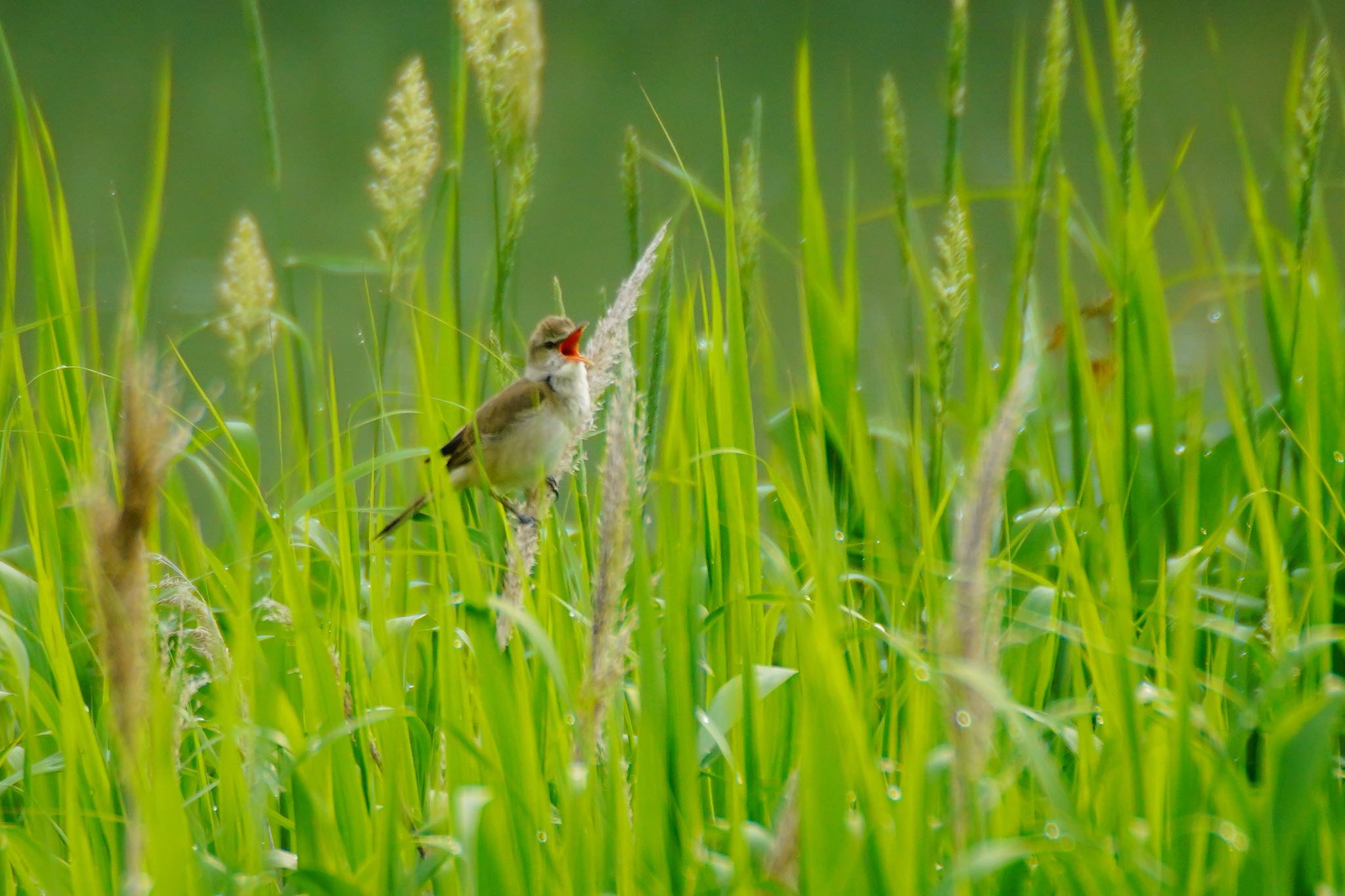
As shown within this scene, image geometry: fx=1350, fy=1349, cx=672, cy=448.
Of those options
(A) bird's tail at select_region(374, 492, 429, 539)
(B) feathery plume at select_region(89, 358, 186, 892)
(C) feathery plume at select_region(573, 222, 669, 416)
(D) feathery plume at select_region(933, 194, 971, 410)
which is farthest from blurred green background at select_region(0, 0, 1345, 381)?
(B) feathery plume at select_region(89, 358, 186, 892)

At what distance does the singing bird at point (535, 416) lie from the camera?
364cm

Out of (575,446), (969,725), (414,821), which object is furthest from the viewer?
(575,446)

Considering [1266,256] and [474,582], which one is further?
[1266,256]

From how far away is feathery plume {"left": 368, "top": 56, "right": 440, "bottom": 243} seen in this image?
2113mm

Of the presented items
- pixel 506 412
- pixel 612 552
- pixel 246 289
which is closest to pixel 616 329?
pixel 612 552

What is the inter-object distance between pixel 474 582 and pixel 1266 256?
173cm

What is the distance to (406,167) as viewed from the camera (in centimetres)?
212

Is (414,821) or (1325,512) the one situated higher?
(1325,512)

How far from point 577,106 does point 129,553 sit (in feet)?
39.0

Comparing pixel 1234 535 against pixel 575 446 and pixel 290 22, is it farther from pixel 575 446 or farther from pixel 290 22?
pixel 290 22

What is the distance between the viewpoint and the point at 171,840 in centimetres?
120

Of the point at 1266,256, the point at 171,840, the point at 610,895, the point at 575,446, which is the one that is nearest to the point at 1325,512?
the point at 1266,256

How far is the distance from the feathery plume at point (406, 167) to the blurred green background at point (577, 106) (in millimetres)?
4782

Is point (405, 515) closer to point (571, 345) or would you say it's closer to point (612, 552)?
point (571, 345)
